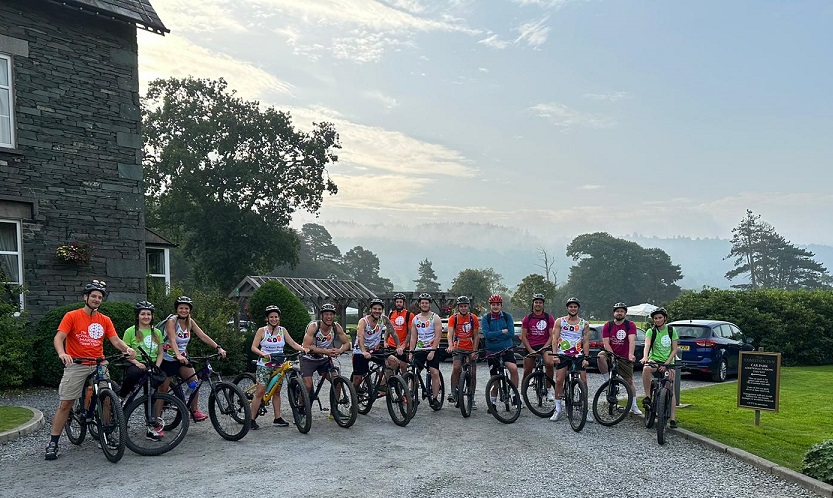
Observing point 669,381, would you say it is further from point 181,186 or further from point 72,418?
point 181,186

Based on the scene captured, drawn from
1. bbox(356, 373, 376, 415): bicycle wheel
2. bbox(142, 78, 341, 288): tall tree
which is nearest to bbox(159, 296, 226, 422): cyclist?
bbox(356, 373, 376, 415): bicycle wheel

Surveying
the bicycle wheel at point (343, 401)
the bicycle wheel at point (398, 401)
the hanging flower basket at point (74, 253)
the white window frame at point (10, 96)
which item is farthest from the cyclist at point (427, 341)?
the white window frame at point (10, 96)

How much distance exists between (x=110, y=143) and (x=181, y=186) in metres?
23.6

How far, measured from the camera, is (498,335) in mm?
10219

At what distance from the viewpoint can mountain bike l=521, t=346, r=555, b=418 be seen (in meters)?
10.2

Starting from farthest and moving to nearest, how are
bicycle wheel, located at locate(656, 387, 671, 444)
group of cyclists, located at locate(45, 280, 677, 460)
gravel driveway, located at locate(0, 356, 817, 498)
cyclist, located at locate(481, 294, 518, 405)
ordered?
cyclist, located at locate(481, 294, 518, 405) < bicycle wheel, located at locate(656, 387, 671, 444) < group of cyclists, located at locate(45, 280, 677, 460) < gravel driveway, located at locate(0, 356, 817, 498)

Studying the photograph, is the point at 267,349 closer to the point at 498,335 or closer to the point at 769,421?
the point at 498,335

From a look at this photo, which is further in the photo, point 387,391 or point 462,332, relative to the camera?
point 462,332

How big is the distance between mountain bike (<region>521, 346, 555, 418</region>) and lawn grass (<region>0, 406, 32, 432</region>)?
289 inches

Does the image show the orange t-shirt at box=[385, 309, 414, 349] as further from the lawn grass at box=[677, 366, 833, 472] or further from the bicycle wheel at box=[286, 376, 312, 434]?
the lawn grass at box=[677, 366, 833, 472]

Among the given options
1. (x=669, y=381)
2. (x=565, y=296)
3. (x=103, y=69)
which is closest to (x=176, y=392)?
(x=669, y=381)

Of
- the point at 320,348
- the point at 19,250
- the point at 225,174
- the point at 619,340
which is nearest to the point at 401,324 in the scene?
the point at 320,348

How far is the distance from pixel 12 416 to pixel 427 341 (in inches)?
243

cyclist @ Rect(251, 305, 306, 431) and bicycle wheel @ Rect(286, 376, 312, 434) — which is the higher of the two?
cyclist @ Rect(251, 305, 306, 431)
